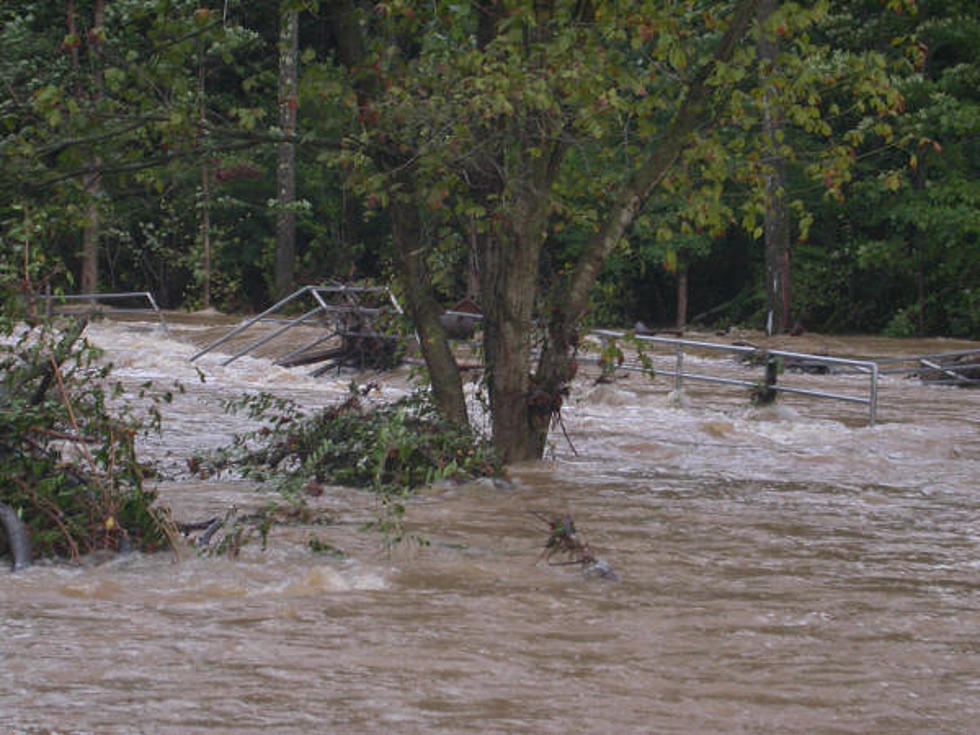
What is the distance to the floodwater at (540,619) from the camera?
5461 millimetres

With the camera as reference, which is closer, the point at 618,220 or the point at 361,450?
the point at 361,450

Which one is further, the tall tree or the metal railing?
the tall tree

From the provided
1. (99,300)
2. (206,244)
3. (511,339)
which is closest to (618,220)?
(511,339)

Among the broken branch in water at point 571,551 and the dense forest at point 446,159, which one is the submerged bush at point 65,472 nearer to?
the dense forest at point 446,159

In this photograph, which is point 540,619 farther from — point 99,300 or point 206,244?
point 99,300

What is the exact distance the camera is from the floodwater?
5.46 meters

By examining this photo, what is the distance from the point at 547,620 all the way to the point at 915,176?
26.6m

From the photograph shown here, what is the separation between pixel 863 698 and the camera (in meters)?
5.76

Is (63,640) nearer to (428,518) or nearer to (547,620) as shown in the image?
(547,620)

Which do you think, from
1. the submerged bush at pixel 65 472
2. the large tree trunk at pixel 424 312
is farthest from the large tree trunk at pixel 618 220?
the submerged bush at pixel 65 472

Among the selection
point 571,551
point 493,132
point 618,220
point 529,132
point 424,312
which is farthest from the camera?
point 424,312

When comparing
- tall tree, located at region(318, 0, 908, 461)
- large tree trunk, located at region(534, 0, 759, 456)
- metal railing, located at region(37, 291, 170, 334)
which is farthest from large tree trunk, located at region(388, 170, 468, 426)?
metal railing, located at region(37, 291, 170, 334)

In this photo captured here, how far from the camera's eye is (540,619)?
6.90 meters

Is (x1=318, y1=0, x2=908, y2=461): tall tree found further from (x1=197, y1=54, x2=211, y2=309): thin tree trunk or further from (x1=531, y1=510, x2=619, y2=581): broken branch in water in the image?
(x1=197, y1=54, x2=211, y2=309): thin tree trunk
